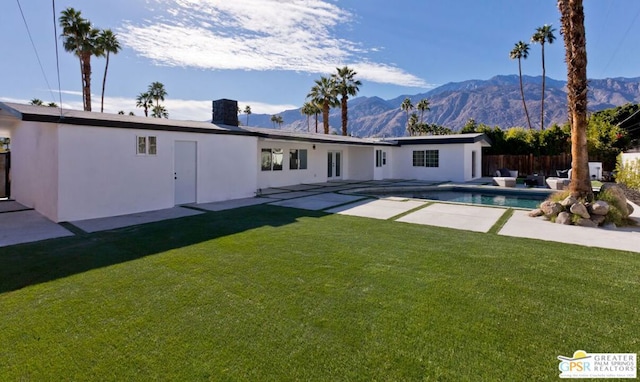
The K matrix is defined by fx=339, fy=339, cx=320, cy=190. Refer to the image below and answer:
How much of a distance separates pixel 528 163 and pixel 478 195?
11848 millimetres

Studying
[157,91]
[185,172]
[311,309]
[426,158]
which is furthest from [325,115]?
[311,309]

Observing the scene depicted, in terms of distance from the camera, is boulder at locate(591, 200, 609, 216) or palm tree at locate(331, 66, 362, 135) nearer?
boulder at locate(591, 200, 609, 216)

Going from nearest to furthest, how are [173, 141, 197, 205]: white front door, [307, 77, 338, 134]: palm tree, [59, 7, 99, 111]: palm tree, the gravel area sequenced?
1. the gravel area
2. [173, 141, 197, 205]: white front door
3. [59, 7, 99, 111]: palm tree
4. [307, 77, 338, 134]: palm tree

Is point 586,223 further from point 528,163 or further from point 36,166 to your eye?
point 528,163

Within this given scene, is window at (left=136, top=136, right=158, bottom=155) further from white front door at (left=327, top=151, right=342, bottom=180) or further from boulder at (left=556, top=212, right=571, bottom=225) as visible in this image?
white front door at (left=327, top=151, right=342, bottom=180)

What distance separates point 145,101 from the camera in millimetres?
48281

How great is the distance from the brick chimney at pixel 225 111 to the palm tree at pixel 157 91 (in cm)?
3816

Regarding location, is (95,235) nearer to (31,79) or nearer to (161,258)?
(161,258)

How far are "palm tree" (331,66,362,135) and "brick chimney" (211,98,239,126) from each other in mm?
17949

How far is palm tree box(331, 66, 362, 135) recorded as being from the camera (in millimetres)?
32469

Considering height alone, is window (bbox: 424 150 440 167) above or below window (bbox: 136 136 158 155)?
above

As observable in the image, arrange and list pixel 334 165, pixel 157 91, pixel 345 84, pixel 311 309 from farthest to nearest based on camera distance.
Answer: pixel 157 91 < pixel 345 84 < pixel 334 165 < pixel 311 309

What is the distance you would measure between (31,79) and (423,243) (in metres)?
13.7

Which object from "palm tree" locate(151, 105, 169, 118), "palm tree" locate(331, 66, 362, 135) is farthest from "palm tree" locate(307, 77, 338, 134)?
"palm tree" locate(151, 105, 169, 118)
